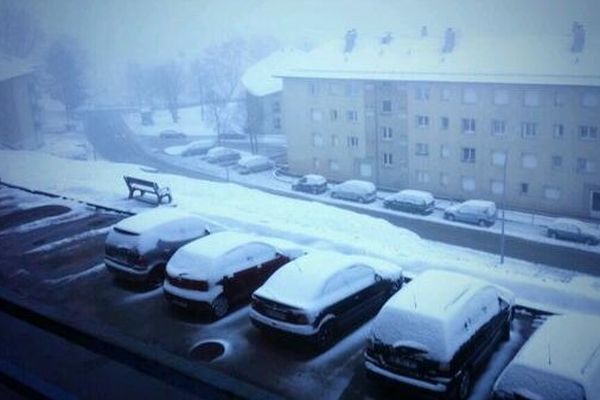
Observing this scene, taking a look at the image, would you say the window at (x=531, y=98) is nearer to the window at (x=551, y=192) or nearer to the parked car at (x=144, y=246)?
the window at (x=551, y=192)

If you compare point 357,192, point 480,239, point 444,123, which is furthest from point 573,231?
point 357,192

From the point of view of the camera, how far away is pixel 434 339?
22.0ft

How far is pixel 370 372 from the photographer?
705 centimetres

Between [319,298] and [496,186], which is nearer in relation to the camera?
[319,298]

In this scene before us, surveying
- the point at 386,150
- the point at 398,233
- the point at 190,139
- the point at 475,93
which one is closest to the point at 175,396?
Result: the point at 398,233

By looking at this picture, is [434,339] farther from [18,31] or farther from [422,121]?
[18,31]

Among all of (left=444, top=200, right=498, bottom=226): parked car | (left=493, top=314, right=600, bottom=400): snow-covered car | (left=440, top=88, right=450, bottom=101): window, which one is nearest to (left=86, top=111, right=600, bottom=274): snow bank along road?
(left=444, top=200, right=498, bottom=226): parked car

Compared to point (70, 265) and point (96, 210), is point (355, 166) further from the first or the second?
point (70, 265)

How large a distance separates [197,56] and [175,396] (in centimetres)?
10022

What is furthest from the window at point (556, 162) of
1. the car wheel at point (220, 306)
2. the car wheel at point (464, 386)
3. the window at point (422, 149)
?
the car wheel at point (464, 386)

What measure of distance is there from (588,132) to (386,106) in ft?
42.4

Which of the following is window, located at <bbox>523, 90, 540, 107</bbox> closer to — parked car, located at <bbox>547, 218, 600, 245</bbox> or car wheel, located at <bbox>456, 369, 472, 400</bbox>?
parked car, located at <bbox>547, 218, 600, 245</bbox>

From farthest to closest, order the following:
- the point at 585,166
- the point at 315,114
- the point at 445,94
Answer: the point at 315,114, the point at 445,94, the point at 585,166

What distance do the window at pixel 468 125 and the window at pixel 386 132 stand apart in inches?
214
